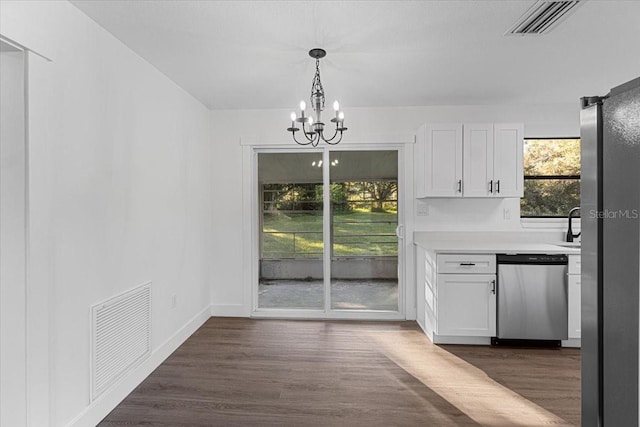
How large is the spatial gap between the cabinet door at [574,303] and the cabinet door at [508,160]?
95 cm

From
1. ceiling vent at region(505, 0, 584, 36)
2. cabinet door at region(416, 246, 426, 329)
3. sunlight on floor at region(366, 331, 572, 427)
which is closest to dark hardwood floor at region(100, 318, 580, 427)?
sunlight on floor at region(366, 331, 572, 427)

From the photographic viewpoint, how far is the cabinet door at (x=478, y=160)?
3.83 meters

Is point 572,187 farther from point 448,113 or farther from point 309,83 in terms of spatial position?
point 309,83

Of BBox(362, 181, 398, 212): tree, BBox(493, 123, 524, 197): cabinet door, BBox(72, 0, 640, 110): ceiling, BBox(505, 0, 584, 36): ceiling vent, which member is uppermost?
BBox(72, 0, 640, 110): ceiling

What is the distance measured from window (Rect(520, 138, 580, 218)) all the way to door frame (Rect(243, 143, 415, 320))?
54.3 inches

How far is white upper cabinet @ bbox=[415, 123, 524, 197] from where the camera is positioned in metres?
3.82

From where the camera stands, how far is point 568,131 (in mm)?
4227

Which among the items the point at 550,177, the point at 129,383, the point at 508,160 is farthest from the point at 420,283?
the point at 129,383

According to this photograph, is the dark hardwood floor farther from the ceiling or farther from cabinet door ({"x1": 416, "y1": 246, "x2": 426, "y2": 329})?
the ceiling

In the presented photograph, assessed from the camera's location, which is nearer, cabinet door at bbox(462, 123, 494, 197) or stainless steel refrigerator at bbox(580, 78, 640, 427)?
Result: stainless steel refrigerator at bbox(580, 78, 640, 427)

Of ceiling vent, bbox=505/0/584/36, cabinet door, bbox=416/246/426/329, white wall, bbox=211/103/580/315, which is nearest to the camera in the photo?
ceiling vent, bbox=505/0/584/36

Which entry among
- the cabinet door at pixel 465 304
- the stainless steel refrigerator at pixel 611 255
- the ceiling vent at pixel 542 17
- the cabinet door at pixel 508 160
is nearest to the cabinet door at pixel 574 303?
the cabinet door at pixel 465 304

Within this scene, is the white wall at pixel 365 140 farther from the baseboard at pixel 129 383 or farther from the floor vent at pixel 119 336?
the floor vent at pixel 119 336

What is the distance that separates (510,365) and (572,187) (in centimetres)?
233
